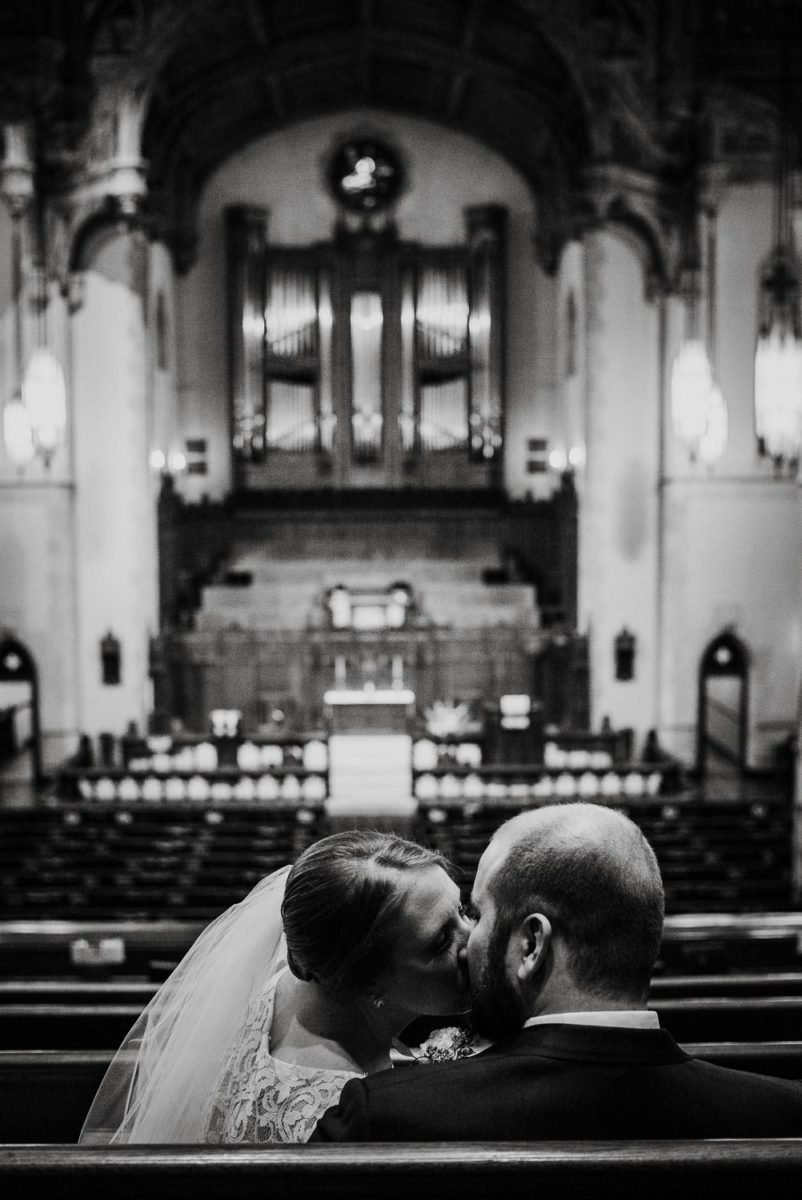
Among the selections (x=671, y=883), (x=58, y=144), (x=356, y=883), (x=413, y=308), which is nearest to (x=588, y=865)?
(x=356, y=883)

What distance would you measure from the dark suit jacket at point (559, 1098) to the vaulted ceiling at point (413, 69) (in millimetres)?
9541

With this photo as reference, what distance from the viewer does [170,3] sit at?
14.7m

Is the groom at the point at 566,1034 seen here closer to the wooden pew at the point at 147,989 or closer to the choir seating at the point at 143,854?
the wooden pew at the point at 147,989

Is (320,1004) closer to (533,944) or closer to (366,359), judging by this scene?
(533,944)

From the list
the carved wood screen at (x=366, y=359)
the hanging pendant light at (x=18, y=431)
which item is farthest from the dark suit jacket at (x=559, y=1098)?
the carved wood screen at (x=366, y=359)

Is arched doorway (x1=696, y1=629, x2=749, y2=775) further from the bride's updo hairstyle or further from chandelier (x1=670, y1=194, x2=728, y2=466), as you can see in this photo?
the bride's updo hairstyle

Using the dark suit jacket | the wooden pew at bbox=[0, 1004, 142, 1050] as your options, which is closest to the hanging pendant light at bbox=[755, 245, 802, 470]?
the wooden pew at bbox=[0, 1004, 142, 1050]

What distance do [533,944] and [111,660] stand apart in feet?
51.5

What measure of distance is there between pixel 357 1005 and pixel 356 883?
225 mm

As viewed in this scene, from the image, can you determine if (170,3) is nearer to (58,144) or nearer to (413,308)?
(58,144)

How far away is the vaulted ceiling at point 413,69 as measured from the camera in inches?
423

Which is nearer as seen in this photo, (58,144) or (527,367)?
(58,144)

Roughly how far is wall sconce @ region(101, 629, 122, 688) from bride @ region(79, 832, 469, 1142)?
15047 millimetres

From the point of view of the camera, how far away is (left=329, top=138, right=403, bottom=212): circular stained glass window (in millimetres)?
20922
